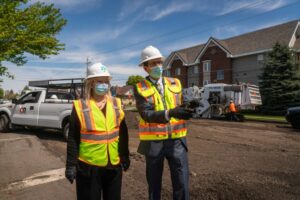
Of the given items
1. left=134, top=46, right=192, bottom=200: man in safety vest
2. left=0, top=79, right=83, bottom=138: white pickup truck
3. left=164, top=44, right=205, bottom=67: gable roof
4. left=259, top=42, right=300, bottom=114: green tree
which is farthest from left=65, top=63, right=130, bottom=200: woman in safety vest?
left=164, top=44, right=205, bottom=67: gable roof

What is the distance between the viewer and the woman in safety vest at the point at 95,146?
8.85 ft

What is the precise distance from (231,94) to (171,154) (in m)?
18.7

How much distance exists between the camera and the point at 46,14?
14188 millimetres

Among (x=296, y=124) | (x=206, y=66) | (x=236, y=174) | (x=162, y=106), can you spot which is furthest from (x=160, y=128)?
(x=206, y=66)

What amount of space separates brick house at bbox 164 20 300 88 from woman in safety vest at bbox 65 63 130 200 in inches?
1211

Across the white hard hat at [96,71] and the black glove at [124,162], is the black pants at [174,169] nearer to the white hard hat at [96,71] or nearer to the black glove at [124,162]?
the black glove at [124,162]

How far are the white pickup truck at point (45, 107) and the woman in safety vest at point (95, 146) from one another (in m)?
6.65

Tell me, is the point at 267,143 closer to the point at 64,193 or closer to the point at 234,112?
the point at 64,193

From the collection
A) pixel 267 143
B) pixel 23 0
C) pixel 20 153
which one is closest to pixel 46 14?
pixel 23 0

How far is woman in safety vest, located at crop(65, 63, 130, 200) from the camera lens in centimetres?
270

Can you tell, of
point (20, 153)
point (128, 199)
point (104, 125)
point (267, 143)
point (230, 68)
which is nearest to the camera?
point (104, 125)

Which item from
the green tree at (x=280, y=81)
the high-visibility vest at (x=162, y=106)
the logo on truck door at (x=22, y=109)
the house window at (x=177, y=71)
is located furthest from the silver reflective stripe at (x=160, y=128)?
the house window at (x=177, y=71)

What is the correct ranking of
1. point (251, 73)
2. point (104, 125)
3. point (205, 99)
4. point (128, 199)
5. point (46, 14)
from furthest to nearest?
point (251, 73) < point (205, 99) < point (46, 14) < point (128, 199) < point (104, 125)

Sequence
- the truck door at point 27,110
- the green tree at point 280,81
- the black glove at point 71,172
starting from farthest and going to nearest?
the green tree at point 280,81, the truck door at point 27,110, the black glove at point 71,172
